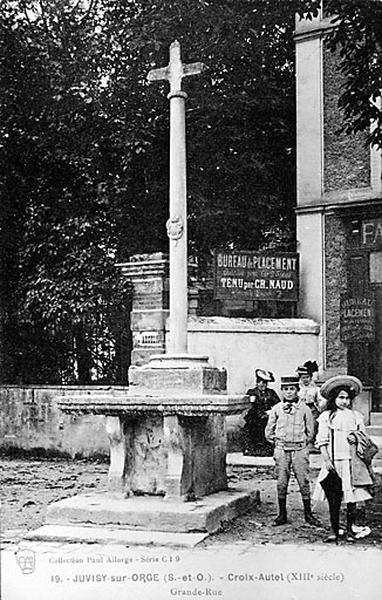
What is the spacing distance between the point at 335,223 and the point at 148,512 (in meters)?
8.07

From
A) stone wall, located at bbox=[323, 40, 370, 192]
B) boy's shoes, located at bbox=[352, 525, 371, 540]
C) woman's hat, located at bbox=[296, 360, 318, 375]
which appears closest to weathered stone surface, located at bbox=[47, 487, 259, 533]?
boy's shoes, located at bbox=[352, 525, 371, 540]

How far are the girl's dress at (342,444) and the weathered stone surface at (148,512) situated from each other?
927mm

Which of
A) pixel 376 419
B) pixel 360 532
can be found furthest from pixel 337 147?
pixel 360 532

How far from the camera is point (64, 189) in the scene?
15555 mm

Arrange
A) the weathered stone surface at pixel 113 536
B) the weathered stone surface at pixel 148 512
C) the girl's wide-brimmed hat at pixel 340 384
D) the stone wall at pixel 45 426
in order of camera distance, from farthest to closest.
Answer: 1. the stone wall at pixel 45 426
2. the girl's wide-brimmed hat at pixel 340 384
3. the weathered stone surface at pixel 148 512
4. the weathered stone surface at pixel 113 536

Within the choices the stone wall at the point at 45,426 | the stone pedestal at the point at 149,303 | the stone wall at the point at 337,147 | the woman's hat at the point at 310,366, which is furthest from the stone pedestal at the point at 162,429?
the stone wall at the point at 337,147

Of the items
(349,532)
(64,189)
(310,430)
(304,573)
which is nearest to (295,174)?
(64,189)

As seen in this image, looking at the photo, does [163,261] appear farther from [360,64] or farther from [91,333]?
[360,64]

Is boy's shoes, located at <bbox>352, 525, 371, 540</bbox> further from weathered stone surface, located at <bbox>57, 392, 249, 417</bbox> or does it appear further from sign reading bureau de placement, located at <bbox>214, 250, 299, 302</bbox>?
sign reading bureau de placement, located at <bbox>214, 250, 299, 302</bbox>

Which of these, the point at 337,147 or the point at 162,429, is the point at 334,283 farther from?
the point at 162,429

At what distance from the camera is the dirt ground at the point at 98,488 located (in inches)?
318

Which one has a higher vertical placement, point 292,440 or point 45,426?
point 292,440

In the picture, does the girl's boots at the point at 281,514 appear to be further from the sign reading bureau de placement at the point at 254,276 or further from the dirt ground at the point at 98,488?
the sign reading bureau de placement at the point at 254,276

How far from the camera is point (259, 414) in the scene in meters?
13.2
